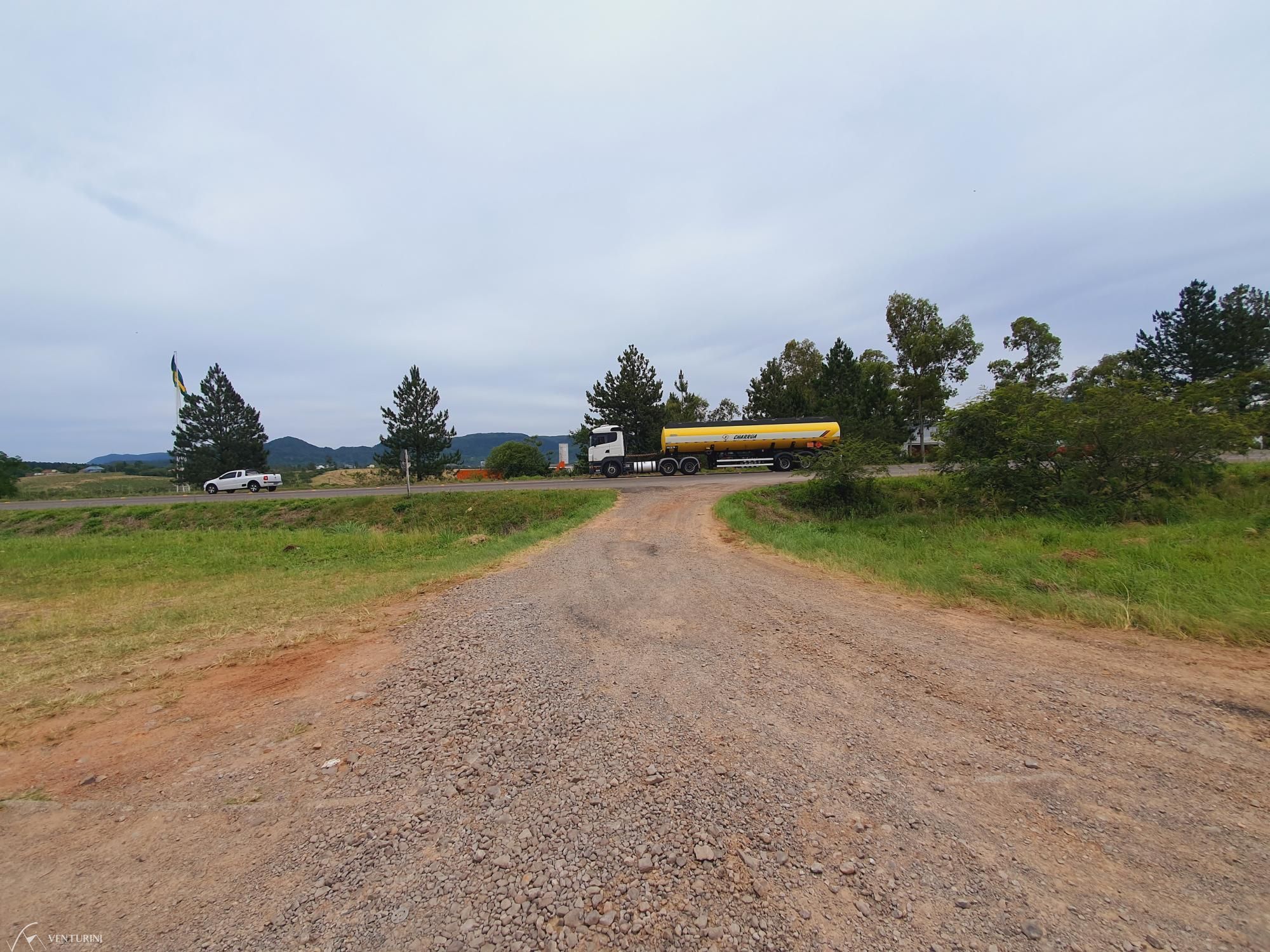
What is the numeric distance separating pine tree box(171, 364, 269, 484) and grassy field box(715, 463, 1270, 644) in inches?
1994

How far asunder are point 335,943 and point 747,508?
15301 millimetres

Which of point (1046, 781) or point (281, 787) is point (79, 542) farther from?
point (1046, 781)

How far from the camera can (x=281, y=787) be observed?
10.00 ft

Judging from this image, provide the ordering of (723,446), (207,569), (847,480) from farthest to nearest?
1. (723,446)
2. (847,480)
3. (207,569)

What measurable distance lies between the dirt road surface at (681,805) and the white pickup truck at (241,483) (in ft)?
111

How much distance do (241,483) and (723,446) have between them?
99.7 ft

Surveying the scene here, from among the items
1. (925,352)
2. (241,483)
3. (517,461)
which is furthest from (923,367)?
(241,483)

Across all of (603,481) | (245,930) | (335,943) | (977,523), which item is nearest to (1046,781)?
(335,943)

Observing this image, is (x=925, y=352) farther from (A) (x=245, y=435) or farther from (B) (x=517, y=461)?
(A) (x=245, y=435)

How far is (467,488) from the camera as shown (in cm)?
2661

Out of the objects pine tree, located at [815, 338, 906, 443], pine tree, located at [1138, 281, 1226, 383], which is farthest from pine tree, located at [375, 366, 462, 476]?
pine tree, located at [1138, 281, 1226, 383]

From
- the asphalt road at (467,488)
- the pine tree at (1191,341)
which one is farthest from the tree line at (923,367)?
the asphalt road at (467,488)

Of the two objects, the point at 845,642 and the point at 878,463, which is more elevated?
the point at 878,463

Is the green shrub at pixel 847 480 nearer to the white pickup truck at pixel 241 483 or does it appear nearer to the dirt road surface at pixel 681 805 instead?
the dirt road surface at pixel 681 805
